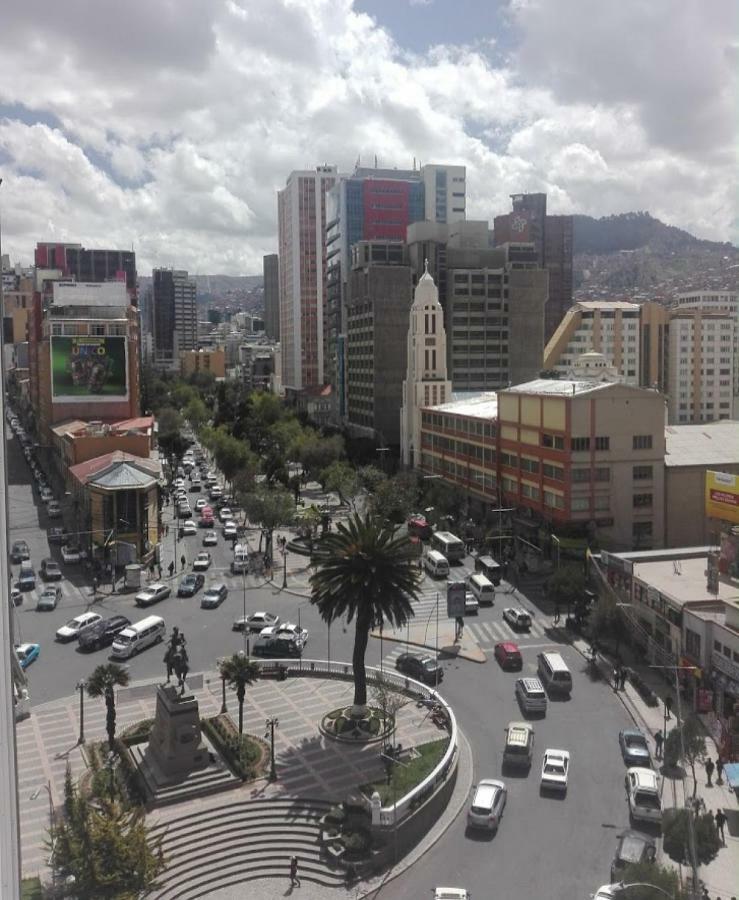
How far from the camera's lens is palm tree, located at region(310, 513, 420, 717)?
15.0 metres

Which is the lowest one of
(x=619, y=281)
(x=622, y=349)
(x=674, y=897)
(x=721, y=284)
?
(x=674, y=897)

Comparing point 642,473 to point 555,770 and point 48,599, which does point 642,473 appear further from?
point 48,599

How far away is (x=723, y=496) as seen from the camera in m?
21.0

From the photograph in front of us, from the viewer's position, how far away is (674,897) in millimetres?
8648

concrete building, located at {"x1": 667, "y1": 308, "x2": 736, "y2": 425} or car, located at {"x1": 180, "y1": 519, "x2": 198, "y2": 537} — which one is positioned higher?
concrete building, located at {"x1": 667, "y1": 308, "x2": 736, "y2": 425}

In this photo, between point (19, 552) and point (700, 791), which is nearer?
point (700, 791)

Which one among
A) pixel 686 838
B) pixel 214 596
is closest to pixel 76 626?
pixel 214 596

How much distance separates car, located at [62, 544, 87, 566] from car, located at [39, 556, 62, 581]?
2.97 feet

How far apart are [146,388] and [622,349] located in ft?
143

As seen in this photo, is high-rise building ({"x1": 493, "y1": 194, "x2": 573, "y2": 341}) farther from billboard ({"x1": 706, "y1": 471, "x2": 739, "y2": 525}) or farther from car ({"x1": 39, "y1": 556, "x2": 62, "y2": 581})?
car ({"x1": 39, "y1": 556, "x2": 62, "y2": 581})

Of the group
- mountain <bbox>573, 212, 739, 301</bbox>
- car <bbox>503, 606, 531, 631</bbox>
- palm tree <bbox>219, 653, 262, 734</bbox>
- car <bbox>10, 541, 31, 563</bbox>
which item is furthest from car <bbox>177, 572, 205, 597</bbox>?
mountain <bbox>573, 212, 739, 301</bbox>

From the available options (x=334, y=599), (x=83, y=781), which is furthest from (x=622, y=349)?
(x=83, y=781)

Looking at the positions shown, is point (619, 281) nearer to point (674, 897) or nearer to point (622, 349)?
point (622, 349)

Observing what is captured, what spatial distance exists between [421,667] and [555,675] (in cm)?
282
